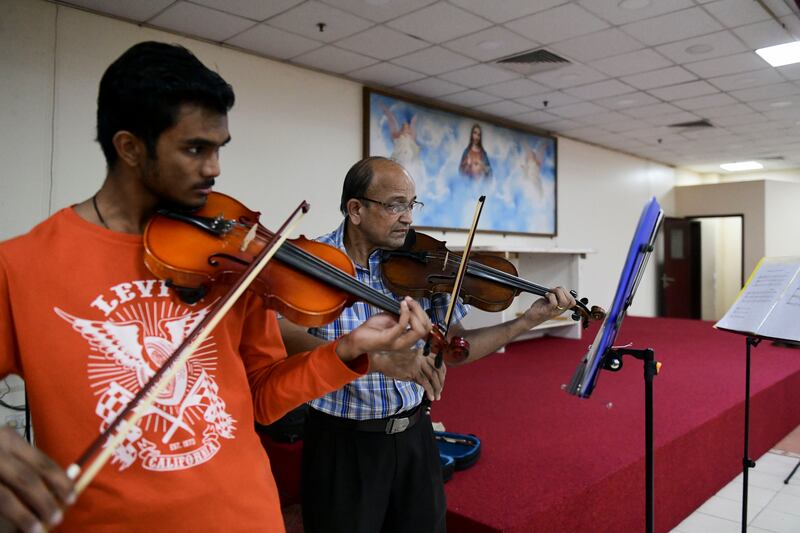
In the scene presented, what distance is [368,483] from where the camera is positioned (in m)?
1.47

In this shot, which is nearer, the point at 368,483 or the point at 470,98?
the point at 368,483

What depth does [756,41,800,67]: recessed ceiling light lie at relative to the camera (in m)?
4.80

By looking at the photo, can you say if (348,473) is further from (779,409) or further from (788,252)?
(788,252)

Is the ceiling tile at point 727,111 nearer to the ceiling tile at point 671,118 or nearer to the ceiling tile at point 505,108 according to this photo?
the ceiling tile at point 671,118

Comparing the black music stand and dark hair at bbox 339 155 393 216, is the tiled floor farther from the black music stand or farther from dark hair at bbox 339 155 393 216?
dark hair at bbox 339 155 393 216

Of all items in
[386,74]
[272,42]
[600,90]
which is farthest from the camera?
[600,90]

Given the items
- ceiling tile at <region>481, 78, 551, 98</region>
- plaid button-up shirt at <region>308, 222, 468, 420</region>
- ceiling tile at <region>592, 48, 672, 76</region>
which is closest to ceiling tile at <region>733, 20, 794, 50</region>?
ceiling tile at <region>592, 48, 672, 76</region>

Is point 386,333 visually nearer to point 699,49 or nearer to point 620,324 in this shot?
point 620,324

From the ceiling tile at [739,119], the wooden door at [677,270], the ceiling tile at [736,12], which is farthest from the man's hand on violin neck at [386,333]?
the wooden door at [677,270]

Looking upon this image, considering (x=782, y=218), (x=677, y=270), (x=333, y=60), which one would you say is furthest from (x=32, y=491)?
(x=782, y=218)

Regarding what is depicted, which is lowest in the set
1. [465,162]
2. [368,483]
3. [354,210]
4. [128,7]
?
[368,483]

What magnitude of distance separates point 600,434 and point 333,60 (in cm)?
362

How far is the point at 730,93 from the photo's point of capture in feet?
20.1

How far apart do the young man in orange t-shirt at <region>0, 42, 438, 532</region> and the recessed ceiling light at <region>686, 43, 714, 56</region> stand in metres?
4.91
